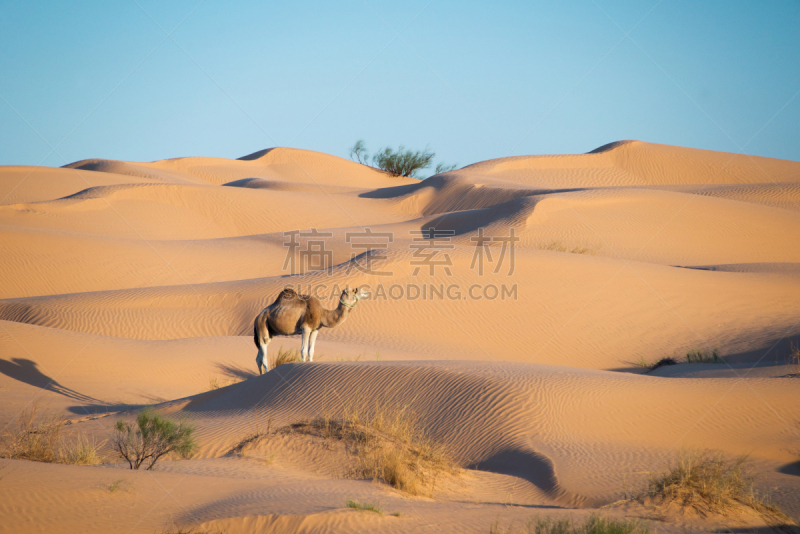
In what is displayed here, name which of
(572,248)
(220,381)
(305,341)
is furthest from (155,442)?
(572,248)

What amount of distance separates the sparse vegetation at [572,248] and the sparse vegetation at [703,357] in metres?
8.67

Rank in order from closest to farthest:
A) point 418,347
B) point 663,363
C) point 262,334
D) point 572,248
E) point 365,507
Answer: point 365,507, point 262,334, point 663,363, point 418,347, point 572,248

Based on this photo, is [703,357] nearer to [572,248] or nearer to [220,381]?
[572,248]

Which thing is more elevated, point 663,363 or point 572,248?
point 572,248

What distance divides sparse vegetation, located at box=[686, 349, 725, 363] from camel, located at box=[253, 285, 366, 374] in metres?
8.47

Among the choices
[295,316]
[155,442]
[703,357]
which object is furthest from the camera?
[703,357]

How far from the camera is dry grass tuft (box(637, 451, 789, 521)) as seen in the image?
5.09 metres

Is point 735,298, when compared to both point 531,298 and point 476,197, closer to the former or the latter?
point 531,298

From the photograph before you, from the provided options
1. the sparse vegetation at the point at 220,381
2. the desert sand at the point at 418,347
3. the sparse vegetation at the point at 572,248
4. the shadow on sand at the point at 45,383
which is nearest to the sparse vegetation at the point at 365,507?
the desert sand at the point at 418,347

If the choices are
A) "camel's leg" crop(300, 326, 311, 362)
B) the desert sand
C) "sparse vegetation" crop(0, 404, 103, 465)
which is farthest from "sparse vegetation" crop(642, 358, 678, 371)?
"sparse vegetation" crop(0, 404, 103, 465)

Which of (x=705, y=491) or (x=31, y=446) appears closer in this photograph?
(x=705, y=491)

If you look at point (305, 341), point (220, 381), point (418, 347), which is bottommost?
point (220, 381)

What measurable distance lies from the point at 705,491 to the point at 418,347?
10.1 metres

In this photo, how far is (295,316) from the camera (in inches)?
393
